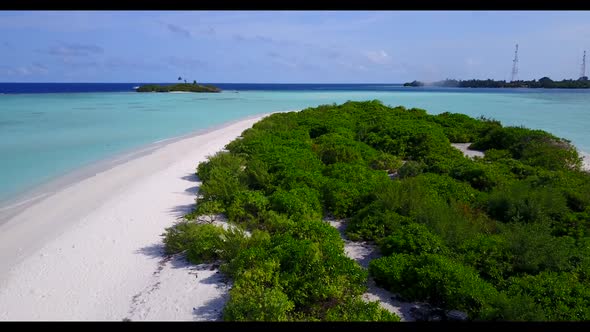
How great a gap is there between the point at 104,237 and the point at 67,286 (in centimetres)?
209

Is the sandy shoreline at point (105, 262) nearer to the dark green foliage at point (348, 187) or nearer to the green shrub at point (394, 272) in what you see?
the green shrub at point (394, 272)

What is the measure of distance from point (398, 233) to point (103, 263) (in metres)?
5.50

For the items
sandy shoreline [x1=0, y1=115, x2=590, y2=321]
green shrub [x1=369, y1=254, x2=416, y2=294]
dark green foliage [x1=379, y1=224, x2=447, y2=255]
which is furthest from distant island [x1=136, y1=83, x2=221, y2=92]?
green shrub [x1=369, y1=254, x2=416, y2=294]

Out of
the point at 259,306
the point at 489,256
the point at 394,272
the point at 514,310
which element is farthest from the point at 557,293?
the point at 259,306

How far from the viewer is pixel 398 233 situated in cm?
772

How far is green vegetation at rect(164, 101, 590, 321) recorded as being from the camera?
5.82 metres

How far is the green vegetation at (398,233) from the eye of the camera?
5824mm

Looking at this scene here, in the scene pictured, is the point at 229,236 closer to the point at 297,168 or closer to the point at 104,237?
the point at 104,237

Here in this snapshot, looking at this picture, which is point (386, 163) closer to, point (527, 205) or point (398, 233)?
point (527, 205)

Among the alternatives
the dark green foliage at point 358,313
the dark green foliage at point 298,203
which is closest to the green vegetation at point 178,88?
the dark green foliage at point 298,203

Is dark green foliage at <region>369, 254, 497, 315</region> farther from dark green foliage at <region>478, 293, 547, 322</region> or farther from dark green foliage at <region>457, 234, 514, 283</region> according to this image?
dark green foliage at <region>457, 234, 514, 283</region>

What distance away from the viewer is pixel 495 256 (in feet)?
22.8

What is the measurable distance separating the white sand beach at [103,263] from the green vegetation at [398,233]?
58 cm

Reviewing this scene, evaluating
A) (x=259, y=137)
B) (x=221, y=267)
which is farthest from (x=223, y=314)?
(x=259, y=137)
